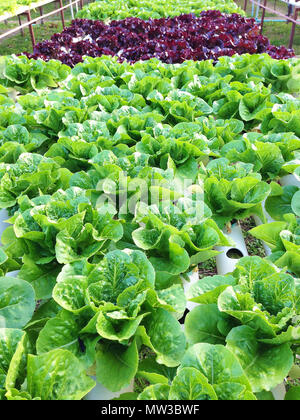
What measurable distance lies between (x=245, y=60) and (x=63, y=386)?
3.53m

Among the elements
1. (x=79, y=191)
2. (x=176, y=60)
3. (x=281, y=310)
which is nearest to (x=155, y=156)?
(x=79, y=191)

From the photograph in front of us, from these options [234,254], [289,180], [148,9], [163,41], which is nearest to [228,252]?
[234,254]

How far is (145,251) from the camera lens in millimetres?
1762

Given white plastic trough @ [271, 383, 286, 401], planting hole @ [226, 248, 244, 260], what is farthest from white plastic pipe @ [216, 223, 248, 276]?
white plastic trough @ [271, 383, 286, 401]

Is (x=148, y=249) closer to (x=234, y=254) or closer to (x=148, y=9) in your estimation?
(x=234, y=254)

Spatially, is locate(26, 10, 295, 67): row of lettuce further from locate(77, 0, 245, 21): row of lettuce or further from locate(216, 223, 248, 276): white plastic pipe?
locate(216, 223, 248, 276): white plastic pipe

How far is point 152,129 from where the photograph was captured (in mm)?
2389

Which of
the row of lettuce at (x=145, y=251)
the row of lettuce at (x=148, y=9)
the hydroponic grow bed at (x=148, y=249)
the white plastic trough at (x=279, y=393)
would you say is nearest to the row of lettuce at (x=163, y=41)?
the row of lettuce at (x=148, y=9)

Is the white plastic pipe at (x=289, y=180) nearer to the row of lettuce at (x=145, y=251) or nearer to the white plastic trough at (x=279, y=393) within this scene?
the row of lettuce at (x=145, y=251)

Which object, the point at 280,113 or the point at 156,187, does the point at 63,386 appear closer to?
the point at 156,187

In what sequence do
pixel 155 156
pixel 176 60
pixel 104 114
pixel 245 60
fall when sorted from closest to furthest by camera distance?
pixel 155 156
pixel 104 114
pixel 245 60
pixel 176 60

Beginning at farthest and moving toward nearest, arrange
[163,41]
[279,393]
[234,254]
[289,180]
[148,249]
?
[163,41], [289,180], [234,254], [148,249], [279,393]

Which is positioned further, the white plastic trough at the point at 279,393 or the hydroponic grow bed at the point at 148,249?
the white plastic trough at the point at 279,393

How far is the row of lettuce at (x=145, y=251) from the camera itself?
1.17 m
